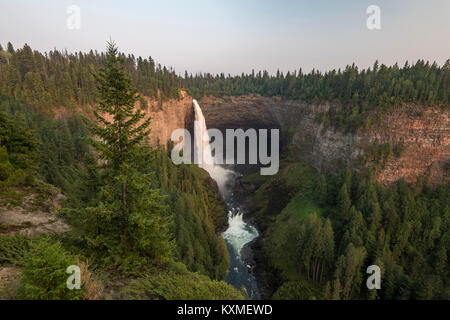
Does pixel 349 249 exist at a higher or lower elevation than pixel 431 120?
lower

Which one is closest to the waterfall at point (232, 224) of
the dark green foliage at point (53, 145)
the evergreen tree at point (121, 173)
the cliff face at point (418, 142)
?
the evergreen tree at point (121, 173)

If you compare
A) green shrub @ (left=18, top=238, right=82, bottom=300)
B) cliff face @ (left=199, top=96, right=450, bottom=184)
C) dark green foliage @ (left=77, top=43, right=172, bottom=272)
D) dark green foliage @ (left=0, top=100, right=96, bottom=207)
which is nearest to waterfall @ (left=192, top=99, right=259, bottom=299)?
dark green foliage @ (left=77, top=43, right=172, bottom=272)

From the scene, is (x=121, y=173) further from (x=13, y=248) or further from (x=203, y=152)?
(x=203, y=152)

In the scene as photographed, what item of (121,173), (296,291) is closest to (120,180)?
(121,173)

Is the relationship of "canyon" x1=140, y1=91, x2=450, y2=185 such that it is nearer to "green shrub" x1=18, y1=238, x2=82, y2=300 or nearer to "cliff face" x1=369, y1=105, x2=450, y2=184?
"cliff face" x1=369, y1=105, x2=450, y2=184
